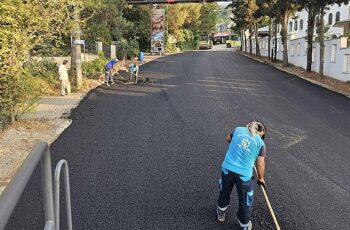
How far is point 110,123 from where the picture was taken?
45.7ft

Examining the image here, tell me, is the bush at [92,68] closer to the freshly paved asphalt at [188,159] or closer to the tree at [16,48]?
the freshly paved asphalt at [188,159]

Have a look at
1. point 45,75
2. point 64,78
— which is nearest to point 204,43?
point 45,75

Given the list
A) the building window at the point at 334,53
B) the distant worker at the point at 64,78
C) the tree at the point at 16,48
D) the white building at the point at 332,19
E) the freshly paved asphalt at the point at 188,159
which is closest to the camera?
the freshly paved asphalt at the point at 188,159

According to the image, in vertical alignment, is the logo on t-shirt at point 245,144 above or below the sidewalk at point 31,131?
above

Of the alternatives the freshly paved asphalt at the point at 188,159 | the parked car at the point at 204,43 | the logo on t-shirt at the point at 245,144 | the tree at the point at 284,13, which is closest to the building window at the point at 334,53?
the freshly paved asphalt at the point at 188,159

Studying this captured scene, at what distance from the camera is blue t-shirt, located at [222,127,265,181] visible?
6.12m

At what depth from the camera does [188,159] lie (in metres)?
9.97

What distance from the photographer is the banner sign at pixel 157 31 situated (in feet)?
171

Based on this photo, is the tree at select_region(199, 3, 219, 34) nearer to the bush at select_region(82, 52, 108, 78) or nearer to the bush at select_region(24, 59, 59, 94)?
the bush at select_region(82, 52, 108, 78)

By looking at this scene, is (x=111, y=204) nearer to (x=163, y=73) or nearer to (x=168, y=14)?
(x=163, y=73)

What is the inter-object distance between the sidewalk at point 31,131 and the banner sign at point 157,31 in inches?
1390

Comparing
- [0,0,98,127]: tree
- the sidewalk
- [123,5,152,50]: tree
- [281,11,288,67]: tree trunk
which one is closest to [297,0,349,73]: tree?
[281,11,288,67]: tree trunk

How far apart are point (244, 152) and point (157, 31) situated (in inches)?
1887

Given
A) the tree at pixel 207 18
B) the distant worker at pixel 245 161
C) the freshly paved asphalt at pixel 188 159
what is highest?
the tree at pixel 207 18
